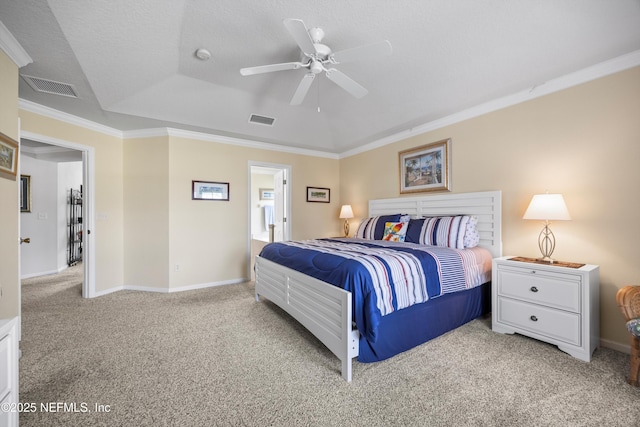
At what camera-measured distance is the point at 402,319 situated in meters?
2.12

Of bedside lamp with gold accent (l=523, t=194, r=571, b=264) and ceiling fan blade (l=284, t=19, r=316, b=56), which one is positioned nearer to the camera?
ceiling fan blade (l=284, t=19, r=316, b=56)

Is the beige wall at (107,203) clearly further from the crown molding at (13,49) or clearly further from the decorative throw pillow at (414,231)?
the decorative throw pillow at (414,231)

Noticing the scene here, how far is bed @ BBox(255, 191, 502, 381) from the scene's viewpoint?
1.86m

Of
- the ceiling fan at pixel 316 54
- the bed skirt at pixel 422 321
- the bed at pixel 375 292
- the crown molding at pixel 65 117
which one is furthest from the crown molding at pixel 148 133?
the bed skirt at pixel 422 321

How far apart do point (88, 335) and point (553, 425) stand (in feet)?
12.0

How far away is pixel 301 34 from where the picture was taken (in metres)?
1.83

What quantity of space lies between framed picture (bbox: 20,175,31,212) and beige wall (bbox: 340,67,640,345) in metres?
7.36

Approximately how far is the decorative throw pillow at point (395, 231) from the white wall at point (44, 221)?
634 centimetres

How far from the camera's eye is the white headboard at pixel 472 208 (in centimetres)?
302

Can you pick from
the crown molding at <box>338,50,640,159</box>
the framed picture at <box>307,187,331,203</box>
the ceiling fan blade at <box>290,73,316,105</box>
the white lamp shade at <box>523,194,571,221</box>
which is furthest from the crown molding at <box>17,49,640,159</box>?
the ceiling fan blade at <box>290,73,316,105</box>

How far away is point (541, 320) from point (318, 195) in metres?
3.84

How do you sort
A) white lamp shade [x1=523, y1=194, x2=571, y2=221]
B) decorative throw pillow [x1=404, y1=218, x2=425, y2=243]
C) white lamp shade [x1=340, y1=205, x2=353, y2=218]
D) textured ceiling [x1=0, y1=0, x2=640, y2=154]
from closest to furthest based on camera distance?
textured ceiling [x1=0, y1=0, x2=640, y2=154]
white lamp shade [x1=523, y1=194, x2=571, y2=221]
decorative throw pillow [x1=404, y1=218, x2=425, y2=243]
white lamp shade [x1=340, y1=205, x2=353, y2=218]

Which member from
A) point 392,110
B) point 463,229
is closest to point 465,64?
point 392,110

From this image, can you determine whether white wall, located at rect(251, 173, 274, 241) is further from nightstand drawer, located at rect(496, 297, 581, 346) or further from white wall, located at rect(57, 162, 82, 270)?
nightstand drawer, located at rect(496, 297, 581, 346)
